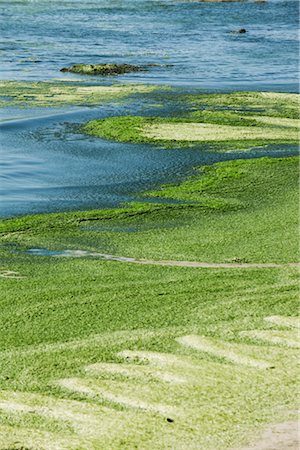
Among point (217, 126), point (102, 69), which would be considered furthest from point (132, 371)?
point (102, 69)

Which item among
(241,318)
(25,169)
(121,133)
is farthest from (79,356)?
(121,133)

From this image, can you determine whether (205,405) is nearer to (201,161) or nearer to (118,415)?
(118,415)

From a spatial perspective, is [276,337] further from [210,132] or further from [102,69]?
[102,69]

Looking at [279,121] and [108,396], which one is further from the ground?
[108,396]

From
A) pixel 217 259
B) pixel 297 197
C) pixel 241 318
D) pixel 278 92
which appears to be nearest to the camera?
pixel 241 318

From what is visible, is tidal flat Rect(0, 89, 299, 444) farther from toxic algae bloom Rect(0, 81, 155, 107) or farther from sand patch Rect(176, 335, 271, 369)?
toxic algae bloom Rect(0, 81, 155, 107)
